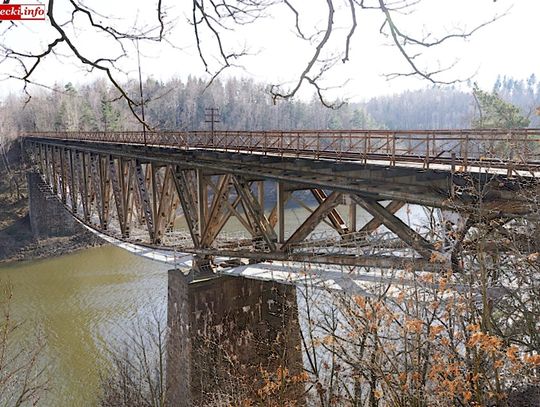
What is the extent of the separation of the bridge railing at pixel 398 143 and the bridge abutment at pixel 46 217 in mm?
27652

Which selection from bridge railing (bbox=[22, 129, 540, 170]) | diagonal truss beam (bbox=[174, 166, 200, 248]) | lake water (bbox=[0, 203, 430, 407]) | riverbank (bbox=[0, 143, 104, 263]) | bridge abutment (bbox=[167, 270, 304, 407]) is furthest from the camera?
riverbank (bbox=[0, 143, 104, 263])

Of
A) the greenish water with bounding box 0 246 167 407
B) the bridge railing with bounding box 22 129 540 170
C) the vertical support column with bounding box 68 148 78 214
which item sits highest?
the bridge railing with bounding box 22 129 540 170

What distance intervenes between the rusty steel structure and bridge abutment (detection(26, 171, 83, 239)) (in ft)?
89.2

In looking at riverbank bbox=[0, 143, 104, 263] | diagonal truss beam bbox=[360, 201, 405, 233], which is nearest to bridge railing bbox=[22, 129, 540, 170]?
diagonal truss beam bbox=[360, 201, 405, 233]

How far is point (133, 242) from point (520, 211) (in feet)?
45.1

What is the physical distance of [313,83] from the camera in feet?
11.2

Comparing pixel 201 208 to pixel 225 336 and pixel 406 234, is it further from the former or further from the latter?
pixel 406 234

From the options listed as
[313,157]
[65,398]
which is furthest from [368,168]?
[65,398]

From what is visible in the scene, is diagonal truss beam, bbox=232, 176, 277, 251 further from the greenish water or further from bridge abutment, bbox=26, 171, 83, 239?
bridge abutment, bbox=26, 171, 83, 239

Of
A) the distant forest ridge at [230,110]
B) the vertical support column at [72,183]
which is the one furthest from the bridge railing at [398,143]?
the distant forest ridge at [230,110]

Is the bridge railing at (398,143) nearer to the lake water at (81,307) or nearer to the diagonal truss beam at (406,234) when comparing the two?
the diagonal truss beam at (406,234)

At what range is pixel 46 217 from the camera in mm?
43094

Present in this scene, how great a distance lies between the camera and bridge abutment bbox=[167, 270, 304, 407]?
12.4m

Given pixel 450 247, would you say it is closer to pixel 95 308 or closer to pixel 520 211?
pixel 520 211
